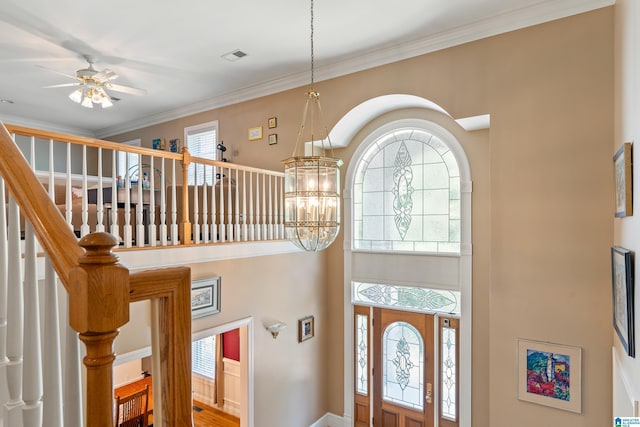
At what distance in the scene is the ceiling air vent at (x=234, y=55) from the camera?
4.24 meters

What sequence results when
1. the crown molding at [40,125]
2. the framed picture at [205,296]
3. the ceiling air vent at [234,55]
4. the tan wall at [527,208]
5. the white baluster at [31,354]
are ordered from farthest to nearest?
the crown molding at [40,125] < the ceiling air vent at [234,55] < the framed picture at [205,296] < the tan wall at [527,208] < the white baluster at [31,354]

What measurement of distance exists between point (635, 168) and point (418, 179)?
8.57 feet

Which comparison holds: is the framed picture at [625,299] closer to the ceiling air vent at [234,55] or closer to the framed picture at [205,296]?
the framed picture at [205,296]

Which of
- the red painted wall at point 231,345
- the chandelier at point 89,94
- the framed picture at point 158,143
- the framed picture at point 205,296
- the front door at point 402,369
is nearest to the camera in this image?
the framed picture at point 205,296

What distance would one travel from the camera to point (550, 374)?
10.5 feet

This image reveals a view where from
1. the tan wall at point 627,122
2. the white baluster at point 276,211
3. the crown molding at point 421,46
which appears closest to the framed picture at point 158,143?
the crown molding at point 421,46

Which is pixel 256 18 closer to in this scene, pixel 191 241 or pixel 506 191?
pixel 191 241

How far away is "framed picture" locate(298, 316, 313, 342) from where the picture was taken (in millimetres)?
4742

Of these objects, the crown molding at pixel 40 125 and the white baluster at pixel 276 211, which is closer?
the white baluster at pixel 276 211

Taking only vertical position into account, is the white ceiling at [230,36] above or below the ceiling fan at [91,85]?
above

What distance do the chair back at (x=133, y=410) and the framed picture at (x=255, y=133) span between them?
12.4 ft

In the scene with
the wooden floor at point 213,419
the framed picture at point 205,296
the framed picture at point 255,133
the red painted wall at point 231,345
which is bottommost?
the wooden floor at point 213,419

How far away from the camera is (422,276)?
175 inches

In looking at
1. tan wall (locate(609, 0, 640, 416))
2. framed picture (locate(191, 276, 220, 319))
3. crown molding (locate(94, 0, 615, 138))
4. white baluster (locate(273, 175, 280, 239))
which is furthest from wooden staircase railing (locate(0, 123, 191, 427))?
crown molding (locate(94, 0, 615, 138))
